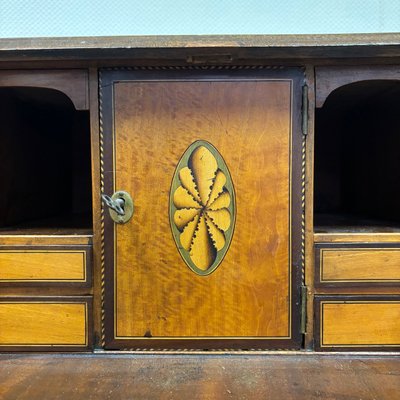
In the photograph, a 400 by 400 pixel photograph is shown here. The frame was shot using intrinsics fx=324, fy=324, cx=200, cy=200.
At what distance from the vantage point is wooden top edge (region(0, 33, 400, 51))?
883 millimetres

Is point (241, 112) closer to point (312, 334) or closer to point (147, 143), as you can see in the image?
point (147, 143)

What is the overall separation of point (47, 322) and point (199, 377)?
19.3 inches

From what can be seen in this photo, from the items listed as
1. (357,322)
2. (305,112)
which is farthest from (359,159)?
(357,322)

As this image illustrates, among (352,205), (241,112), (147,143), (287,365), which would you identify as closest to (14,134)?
(147,143)

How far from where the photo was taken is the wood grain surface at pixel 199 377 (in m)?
0.83

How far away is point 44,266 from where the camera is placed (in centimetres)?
99

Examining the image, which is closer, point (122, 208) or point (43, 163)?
point (122, 208)

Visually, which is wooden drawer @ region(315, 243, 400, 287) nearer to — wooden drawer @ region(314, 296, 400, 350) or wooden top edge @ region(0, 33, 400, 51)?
wooden drawer @ region(314, 296, 400, 350)

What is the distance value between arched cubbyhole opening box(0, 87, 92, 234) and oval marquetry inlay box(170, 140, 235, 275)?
1.26 ft

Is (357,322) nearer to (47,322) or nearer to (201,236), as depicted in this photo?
(201,236)

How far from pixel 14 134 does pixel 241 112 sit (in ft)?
2.79

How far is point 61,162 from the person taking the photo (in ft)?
5.04

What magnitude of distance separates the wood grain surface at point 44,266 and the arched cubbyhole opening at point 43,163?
0.35 feet

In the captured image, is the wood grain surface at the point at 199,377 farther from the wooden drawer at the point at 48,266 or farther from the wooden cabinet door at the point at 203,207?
the wooden drawer at the point at 48,266
